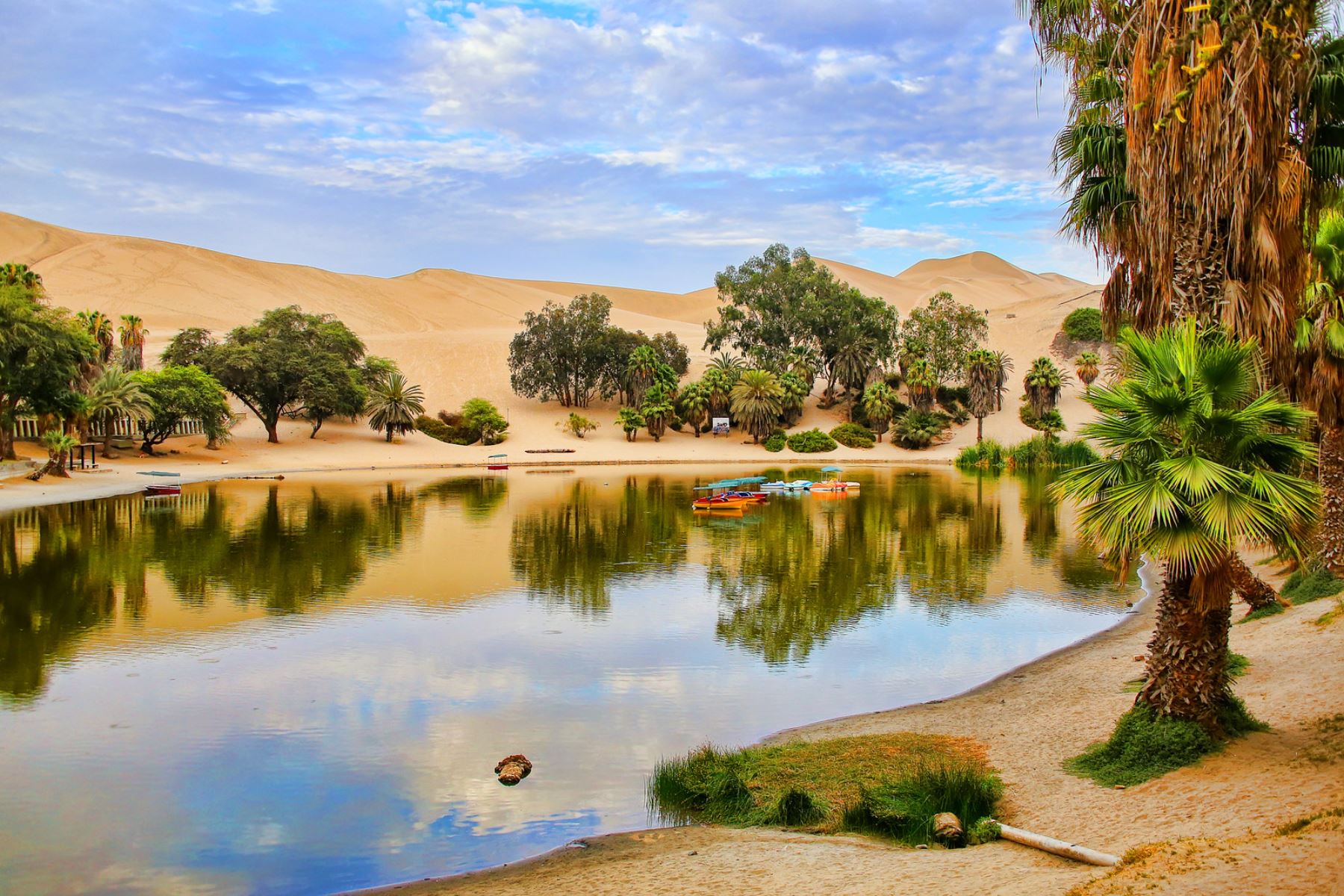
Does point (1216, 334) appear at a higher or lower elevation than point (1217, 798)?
higher

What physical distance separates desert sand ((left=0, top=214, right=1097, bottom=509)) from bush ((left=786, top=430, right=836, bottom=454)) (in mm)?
1197

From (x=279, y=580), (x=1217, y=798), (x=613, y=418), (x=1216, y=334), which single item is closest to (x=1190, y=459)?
(x=1216, y=334)

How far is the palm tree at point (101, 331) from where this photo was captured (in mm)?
57188

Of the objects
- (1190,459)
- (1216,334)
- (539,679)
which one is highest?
(1216,334)

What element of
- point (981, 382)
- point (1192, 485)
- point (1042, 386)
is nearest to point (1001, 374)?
point (981, 382)

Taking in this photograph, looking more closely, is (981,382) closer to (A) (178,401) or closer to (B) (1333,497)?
(A) (178,401)

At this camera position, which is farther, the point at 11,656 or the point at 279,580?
A: the point at 279,580

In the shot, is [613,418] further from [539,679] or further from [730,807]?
[730,807]

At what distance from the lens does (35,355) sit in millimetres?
40781

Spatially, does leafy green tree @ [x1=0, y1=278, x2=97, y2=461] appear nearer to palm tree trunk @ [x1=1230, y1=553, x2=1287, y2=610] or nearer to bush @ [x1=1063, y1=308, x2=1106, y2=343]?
palm tree trunk @ [x1=1230, y1=553, x2=1287, y2=610]

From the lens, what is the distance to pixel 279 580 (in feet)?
72.1

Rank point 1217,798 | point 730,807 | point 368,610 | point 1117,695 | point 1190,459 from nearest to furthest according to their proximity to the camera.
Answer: point 1217,798
point 1190,459
point 730,807
point 1117,695
point 368,610

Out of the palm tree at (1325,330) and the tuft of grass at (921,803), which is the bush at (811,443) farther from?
the tuft of grass at (921,803)

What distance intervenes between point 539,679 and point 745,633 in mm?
4381
